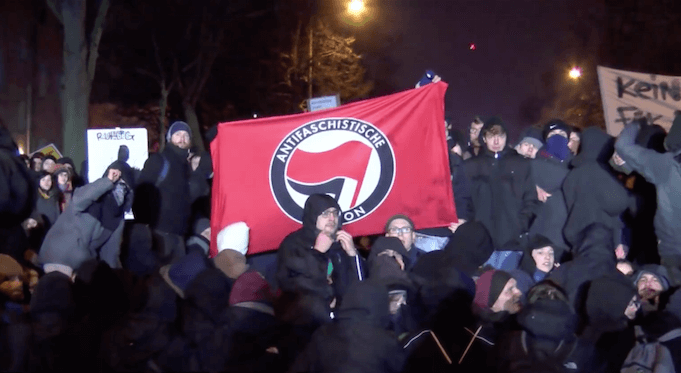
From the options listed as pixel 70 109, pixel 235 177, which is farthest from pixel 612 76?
pixel 70 109

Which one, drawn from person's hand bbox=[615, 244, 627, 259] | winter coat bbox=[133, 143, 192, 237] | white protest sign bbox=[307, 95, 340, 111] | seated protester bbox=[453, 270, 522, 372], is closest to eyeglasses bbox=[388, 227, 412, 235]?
seated protester bbox=[453, 270, 522, 372]

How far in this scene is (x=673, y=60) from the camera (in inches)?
827

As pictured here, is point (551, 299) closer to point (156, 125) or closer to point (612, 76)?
point (612, 76)

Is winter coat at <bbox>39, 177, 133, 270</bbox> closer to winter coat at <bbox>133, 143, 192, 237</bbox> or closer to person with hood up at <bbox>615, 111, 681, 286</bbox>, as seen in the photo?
winter coat at <bbox>133, 143, 192, 237</bbox>

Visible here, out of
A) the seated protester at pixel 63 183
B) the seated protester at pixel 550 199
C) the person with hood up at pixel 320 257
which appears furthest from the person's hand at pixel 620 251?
the seated protester at pixel 63 183

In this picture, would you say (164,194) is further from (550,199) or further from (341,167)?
Answer: (550,199)

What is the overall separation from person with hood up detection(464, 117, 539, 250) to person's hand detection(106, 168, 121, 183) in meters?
3.10

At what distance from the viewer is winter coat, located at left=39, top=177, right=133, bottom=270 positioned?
7.68 m

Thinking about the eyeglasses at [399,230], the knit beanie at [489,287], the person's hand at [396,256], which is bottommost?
the knit beanie at [489,287]

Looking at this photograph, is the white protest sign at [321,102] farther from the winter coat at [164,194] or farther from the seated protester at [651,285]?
the seated protester at [651,285]

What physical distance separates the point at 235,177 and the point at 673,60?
15788 mm

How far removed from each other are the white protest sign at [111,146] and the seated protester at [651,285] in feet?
21.1

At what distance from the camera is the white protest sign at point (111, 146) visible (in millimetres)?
11289

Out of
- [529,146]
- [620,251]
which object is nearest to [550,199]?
[529,146]
